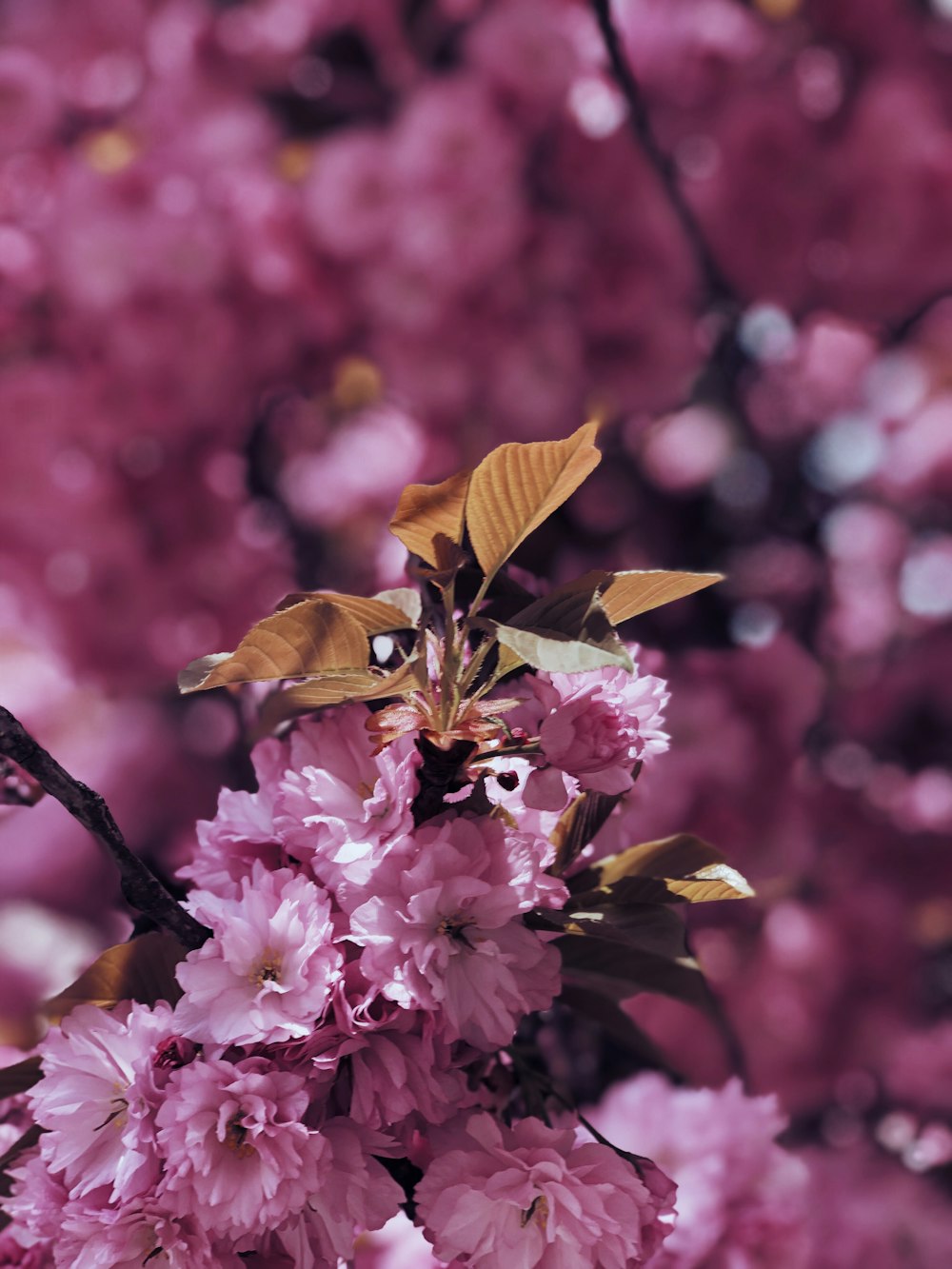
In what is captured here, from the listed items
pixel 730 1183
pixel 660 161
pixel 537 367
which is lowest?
pixel 730 1183

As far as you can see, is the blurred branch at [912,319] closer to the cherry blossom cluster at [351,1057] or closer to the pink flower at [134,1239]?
the cherry blossom cluster at [351,1057]

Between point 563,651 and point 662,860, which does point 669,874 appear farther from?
point 563,651

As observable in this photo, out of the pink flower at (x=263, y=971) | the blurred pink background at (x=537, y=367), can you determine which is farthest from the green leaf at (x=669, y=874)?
the blurred pink background at (x=537, y=367)

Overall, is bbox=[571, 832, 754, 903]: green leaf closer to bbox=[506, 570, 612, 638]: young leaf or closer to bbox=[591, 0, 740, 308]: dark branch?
bbox=[506, 570, 612, 638]: young leaf

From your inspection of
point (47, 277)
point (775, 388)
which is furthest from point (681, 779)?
point (47, 277)

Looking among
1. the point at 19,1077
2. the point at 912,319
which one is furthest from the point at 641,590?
the point at 912,319

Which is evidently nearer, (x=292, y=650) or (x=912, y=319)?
(x=292, y=650)

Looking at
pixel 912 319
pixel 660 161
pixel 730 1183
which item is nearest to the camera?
pixel 730 1183
